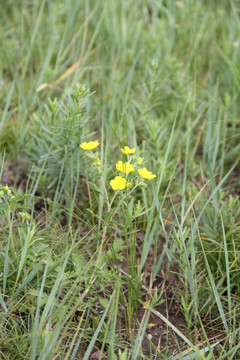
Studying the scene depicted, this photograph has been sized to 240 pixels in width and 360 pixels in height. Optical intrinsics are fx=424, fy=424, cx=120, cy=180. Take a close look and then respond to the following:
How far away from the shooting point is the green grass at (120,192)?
1.63 metres

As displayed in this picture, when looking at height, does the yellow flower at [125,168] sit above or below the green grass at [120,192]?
above

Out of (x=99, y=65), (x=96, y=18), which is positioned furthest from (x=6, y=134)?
(x=96, y=18)

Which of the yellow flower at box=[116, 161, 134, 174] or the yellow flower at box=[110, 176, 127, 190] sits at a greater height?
the yellow flower at box=[116, 161, 134, 174]

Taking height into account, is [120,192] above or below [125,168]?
below

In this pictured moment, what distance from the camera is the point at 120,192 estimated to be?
67.2 inches

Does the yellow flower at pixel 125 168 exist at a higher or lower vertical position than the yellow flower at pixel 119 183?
higher

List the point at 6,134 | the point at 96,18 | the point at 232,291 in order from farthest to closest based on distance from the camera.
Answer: the point at 96,18 → the point at 6,134 → the point at 232,291

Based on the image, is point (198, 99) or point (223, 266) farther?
point (198, 99)

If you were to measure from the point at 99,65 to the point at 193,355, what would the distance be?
2.04 meters

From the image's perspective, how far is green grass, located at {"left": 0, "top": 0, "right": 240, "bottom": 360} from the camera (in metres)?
1.63

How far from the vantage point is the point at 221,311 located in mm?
1657

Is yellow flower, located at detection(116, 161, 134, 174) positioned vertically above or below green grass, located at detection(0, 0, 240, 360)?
above

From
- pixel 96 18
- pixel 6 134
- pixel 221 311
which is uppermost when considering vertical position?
pixel 96 18

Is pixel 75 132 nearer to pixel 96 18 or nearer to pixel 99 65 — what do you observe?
pixel 99 65
